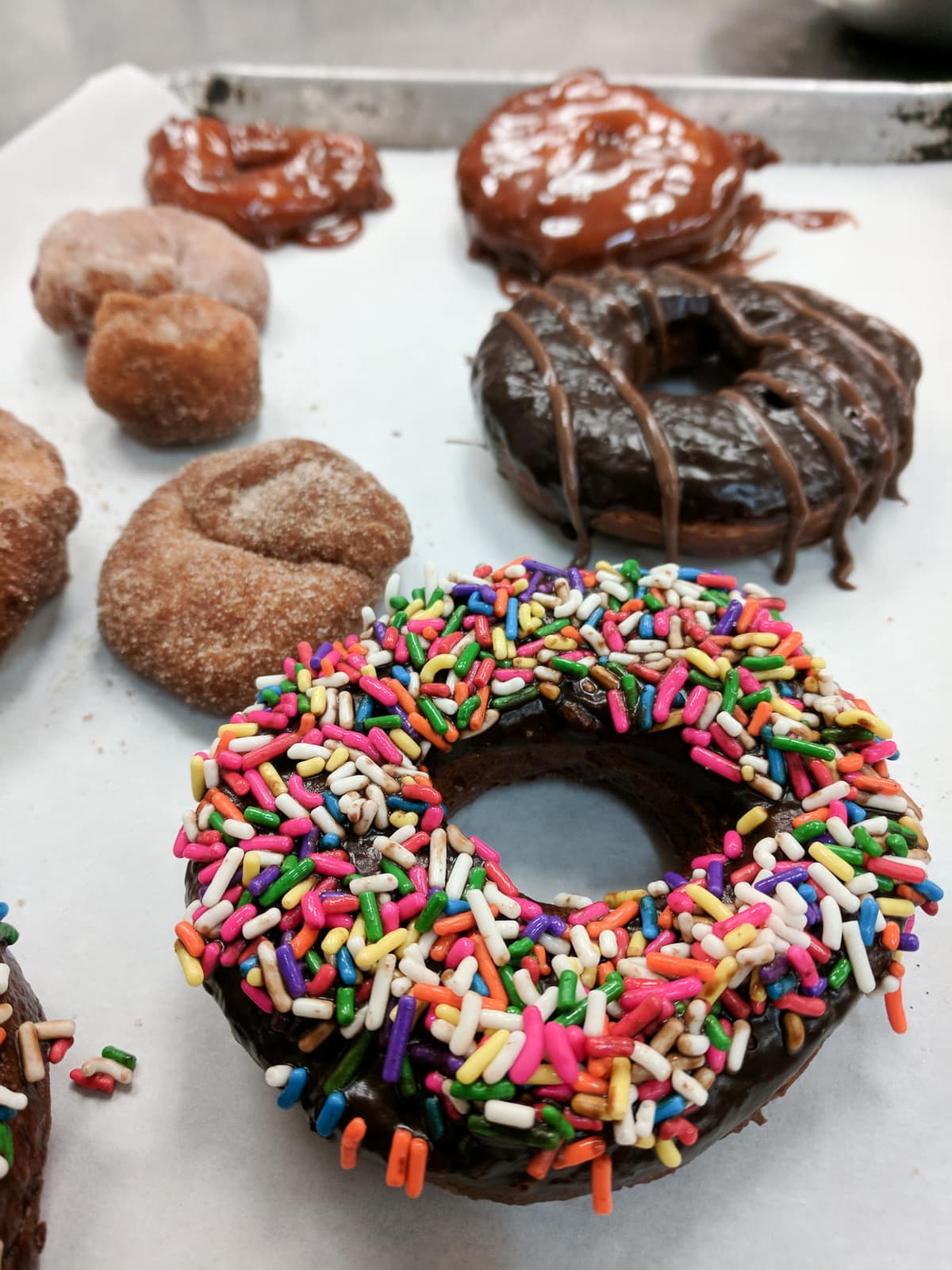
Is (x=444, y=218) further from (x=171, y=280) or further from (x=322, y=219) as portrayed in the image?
(x=171, y=280)

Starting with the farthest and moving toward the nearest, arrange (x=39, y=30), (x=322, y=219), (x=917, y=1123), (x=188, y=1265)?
(x=39, y=30), (x=322, y=219), (x=917, y=1123), (x=188, y=1265)

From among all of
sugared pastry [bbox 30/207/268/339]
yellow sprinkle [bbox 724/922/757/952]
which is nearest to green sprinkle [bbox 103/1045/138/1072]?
yellow sprinkle [bbox 724/922/757/952]

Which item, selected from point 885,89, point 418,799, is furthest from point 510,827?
point 885,89

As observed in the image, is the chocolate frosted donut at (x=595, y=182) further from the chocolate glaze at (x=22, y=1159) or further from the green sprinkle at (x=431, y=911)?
the chocolate glaze at (x=22, y=1159)

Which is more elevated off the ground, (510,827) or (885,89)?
(885,89)

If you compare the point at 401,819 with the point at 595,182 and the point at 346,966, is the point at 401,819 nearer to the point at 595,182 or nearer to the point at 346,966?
the point at 346,966

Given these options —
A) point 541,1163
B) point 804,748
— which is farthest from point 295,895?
point 804,748
